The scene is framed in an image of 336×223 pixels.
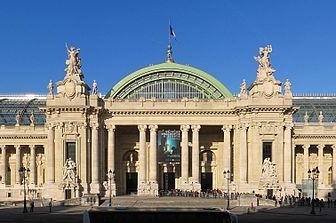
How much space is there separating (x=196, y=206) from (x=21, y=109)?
57.9m

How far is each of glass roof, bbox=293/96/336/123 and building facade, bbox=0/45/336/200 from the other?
423 inches

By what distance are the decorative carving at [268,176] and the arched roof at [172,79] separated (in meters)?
18.4

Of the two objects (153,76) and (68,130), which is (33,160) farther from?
(153,76)

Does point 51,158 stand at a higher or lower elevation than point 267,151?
lower

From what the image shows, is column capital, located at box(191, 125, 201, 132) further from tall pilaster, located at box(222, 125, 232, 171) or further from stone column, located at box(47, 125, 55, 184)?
stone column, located at box(47, 125, 55, 184)

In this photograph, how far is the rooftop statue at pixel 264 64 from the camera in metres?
88.8

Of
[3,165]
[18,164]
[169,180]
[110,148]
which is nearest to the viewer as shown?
[110,148]

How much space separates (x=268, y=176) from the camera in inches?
3366

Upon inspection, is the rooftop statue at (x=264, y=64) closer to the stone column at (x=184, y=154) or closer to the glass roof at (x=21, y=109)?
the stone column at (x=184, y=154)

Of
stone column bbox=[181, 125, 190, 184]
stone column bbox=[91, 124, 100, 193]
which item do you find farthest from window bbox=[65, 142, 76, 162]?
stone column bbox=[181, 125, 190, 184]

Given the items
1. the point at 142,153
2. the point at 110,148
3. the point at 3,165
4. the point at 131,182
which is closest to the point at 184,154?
the point at 142,153

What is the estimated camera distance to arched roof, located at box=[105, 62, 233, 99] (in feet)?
330

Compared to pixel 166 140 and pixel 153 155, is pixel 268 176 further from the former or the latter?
pixel 153 155

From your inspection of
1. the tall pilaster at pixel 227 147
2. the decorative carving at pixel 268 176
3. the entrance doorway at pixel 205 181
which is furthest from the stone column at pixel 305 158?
the entrance doorway at pixel 205 181
